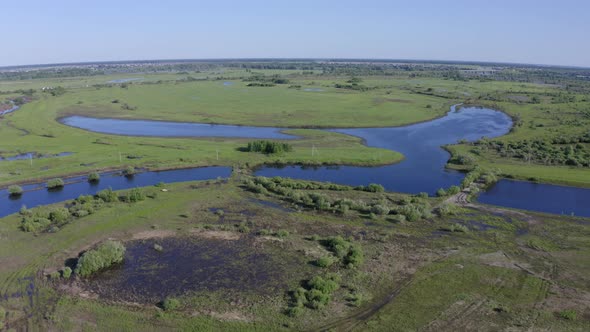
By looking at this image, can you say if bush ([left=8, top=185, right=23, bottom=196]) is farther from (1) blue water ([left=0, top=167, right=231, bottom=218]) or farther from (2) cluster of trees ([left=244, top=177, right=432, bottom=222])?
(2) cluster of trees ([left=244, top=177, right=432, bottom=222])

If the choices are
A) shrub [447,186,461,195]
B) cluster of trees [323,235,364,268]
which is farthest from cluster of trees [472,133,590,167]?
cluster of trees [323,235,364,268]

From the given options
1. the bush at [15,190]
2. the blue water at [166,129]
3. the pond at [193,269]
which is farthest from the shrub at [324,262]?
the blue water at [166,129]

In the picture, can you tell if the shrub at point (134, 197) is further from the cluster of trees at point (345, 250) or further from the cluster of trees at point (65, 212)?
the cluster of trees at point (345, 250)

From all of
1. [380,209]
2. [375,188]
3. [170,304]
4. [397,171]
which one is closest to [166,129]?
[397,171]

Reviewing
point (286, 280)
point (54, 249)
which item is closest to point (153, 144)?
point (54, 249)

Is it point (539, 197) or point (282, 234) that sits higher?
point (282, 234)

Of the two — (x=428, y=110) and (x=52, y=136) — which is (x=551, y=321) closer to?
(x=52, y=136)

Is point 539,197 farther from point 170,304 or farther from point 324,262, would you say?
point 170,304
